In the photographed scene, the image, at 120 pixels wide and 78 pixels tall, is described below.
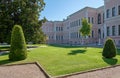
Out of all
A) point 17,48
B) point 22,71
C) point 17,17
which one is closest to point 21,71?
point 22,71

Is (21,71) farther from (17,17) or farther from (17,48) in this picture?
(17,17)

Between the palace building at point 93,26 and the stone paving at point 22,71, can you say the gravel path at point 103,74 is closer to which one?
the stone paving at point 22,71

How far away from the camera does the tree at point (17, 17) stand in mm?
22734

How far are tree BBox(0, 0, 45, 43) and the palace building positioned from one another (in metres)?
18.1

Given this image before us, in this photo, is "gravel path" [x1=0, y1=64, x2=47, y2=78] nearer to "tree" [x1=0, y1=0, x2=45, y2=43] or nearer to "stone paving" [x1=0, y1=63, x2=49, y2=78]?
"stone paving" [x1=0, y1=63, x2=49, y2=78]

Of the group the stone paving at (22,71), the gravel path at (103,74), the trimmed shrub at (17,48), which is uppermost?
the trimmed shrub at (17,48)

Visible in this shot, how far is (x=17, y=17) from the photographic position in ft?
77.5

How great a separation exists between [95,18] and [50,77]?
4183 cm

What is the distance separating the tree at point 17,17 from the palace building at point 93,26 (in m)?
18.1

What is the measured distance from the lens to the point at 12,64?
43.9 ft

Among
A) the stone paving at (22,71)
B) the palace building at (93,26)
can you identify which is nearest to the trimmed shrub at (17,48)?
the stone paving at (22,71)

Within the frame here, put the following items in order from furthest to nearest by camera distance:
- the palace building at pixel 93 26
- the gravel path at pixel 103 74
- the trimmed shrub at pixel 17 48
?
the palace building at pixel 93 26
the trimmed shrub at pixel 17 48
the gravel path at pixel 103 74

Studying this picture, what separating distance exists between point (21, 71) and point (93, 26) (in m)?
40.1

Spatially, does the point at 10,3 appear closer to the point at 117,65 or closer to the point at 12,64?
the point at 12,64
